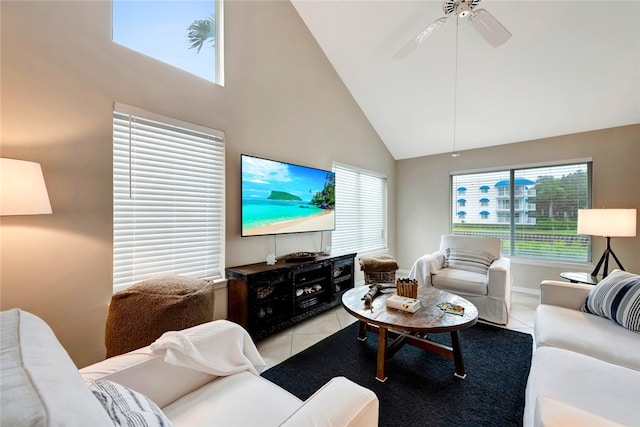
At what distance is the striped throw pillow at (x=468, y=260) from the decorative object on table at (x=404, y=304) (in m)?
1.67

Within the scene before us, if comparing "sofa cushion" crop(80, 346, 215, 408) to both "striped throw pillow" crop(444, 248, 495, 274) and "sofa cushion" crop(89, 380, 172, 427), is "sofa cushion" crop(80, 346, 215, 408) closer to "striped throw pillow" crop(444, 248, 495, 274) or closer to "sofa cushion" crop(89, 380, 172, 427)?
"sofa cushion" crop(89, 380, 172, 427)

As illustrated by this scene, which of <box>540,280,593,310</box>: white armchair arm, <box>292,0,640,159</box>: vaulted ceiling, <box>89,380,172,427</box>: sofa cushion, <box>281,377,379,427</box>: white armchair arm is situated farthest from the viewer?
<box>292,0,640,159</box>: vaulted ceiling

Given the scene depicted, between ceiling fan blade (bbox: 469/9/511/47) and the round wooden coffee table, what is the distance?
2168 millimetres

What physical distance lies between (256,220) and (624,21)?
3916 millimetres

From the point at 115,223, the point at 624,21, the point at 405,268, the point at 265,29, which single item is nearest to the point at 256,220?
the point at 115,223

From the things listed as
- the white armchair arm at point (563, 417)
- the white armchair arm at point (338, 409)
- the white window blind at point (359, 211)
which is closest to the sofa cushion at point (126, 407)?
the white armchair arm at point (338, 409)

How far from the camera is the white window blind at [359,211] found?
4.07 meters

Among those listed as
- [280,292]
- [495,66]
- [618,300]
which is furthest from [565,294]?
[495,66]

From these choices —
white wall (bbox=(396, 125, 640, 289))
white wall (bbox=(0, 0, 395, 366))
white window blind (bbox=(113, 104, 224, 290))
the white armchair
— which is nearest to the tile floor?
the white armchair

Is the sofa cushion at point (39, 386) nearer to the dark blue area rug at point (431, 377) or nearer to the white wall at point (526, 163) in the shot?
the dark blue area rug at point (431, 377)

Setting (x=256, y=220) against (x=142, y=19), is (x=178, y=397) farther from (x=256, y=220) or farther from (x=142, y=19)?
(x=142, y=19)

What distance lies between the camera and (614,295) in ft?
5.90

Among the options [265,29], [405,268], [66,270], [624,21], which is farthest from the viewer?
[405,268]

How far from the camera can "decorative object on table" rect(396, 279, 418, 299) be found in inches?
85.7
